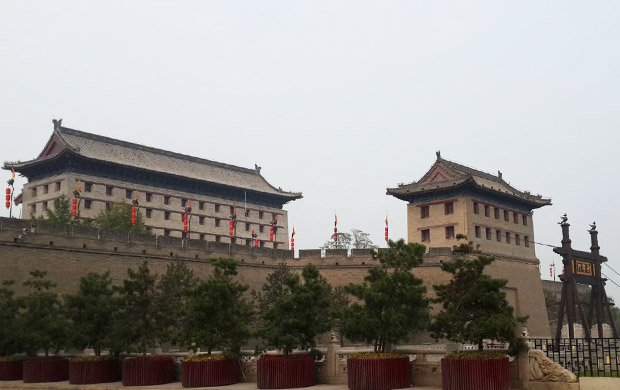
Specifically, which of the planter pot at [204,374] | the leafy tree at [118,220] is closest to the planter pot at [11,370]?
the planter pot at [204,374]

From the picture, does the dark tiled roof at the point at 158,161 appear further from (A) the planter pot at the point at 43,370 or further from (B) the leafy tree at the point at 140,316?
(B) the leafy tree at the point at 140,316

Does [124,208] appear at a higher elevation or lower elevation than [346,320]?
higher

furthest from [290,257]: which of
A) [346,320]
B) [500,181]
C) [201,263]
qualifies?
[346,320]

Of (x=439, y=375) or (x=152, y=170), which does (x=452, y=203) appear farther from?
(x=439, y=375)

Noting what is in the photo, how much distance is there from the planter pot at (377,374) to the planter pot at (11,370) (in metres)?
12.4

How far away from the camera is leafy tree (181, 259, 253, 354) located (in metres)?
18.6

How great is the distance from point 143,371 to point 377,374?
745 centimetres

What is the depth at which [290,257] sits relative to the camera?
41219mm

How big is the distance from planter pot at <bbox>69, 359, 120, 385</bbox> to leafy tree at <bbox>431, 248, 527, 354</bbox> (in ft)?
34.8

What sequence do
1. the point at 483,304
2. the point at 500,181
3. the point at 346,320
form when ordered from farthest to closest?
the point at 500,181 → the point at 346,320 → the point at 483,304

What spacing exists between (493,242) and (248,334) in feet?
104

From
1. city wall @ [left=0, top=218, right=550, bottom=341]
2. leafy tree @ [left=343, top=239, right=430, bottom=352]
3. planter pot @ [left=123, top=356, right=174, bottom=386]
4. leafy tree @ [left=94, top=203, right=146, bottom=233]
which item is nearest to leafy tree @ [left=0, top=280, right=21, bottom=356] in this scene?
planter pot @ [left=123, top=356, right=174, bottom=386]

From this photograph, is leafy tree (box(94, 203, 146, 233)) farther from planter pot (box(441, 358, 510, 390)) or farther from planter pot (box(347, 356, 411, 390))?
planter pot (box(441, 358, 510, 390))

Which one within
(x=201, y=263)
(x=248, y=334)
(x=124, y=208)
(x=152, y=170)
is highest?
(x=152, y=170)
